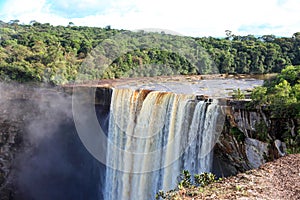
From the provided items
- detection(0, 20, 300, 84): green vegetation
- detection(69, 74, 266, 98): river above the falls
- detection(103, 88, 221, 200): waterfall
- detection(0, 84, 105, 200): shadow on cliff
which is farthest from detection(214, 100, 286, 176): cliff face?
detection(0, 20, 300, 84): green vegetation

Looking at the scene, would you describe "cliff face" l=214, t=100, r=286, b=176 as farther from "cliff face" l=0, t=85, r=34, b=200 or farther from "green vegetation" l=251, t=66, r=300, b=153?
"cliff face" l=0, t=85, r=34, b=200

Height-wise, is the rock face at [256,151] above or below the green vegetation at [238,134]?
below

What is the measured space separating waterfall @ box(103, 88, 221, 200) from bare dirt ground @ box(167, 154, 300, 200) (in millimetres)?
5592

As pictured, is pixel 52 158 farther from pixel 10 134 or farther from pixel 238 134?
pixel 238 134

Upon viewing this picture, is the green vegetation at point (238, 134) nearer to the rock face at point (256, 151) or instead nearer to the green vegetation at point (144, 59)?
the rock face at point (256, 151)

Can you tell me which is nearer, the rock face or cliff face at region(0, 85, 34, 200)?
the rock face

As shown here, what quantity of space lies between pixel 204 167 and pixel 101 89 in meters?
8.14

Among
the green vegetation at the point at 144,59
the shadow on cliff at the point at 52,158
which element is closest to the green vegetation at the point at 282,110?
the shadow on cliff at the point at 52,158

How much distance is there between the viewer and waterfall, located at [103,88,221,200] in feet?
40.9

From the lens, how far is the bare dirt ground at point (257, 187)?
5.46 metres

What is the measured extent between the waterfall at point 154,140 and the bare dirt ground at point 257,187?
5592 millimetres

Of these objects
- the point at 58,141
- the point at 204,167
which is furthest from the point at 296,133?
the point at 58,141

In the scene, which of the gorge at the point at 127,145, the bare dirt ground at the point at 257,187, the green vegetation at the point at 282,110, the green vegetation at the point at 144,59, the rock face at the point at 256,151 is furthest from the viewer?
the green vegetation at the point at 144,59

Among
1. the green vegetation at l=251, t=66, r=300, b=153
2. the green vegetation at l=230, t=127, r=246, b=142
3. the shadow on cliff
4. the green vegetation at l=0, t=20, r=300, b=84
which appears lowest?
the shadow on cliff
